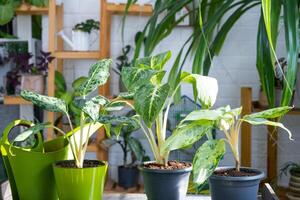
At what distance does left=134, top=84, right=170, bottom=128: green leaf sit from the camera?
3.09 feet

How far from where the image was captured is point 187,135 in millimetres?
969

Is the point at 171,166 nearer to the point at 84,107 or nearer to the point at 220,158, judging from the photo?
the point at 220,158

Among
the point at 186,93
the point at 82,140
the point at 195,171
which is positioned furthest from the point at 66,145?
the point at 186,93

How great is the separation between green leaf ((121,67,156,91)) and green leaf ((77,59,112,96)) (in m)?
0.05

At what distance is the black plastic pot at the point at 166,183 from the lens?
993 millimetres

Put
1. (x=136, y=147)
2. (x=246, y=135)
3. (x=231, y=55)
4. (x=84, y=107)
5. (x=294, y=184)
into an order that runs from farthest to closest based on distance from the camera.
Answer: (x=231, y=55)
(x=136, y=147)
(x=246, y=135)
(x=294, y=184)
(x=84, y=107)

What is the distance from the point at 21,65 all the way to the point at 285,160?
1.67 metres

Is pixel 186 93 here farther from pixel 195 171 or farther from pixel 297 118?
pixel 195 171

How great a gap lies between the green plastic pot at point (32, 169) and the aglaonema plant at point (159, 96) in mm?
227

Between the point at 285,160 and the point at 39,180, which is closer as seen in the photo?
the point at 39,180

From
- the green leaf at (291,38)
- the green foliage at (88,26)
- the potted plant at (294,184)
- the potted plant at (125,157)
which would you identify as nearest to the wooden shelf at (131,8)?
the green foliage at (88,26)

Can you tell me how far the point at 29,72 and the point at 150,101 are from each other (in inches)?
68.9

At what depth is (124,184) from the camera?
261 centimetres

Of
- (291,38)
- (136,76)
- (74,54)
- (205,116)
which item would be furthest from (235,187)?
(74,54)
